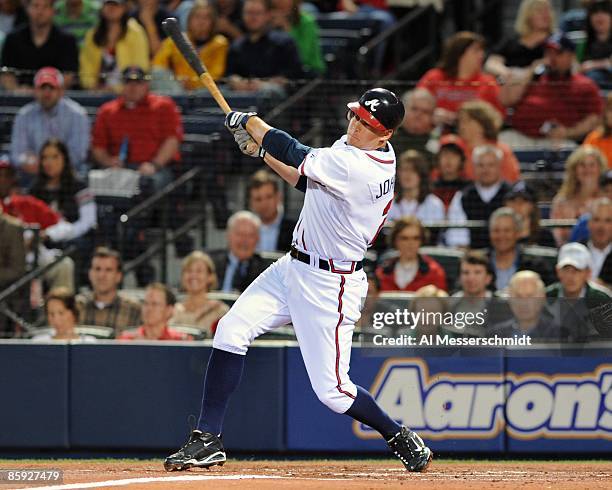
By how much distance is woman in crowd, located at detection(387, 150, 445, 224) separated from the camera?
427 inches

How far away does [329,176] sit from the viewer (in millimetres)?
6984

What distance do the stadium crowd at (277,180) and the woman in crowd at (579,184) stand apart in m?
0.01

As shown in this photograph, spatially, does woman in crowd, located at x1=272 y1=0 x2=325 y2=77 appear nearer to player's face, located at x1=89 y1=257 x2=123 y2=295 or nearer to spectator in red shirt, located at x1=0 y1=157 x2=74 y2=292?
spectator in red shirt, located at x1=0 y1=157 x2=74 y2=292

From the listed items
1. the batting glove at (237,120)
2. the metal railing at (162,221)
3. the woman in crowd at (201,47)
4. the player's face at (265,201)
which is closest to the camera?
the batting glove at (237,120)

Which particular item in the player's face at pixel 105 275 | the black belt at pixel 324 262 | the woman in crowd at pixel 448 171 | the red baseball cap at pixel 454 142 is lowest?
the player's face at pixel 105 275

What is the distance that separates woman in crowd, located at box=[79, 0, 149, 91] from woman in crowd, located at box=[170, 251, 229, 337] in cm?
352

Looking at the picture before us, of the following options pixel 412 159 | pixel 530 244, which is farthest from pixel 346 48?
pixel 530 244

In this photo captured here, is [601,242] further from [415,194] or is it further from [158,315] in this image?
[158,315]

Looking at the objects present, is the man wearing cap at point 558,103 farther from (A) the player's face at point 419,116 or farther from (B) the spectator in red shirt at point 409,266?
(B) the spectator in red shirt at point 409,266

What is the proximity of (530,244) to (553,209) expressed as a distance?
0.51 m

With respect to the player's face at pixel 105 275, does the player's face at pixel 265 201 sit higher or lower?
higher

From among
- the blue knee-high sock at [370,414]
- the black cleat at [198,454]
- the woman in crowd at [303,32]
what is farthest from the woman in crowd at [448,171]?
the black cleat at [198,454]

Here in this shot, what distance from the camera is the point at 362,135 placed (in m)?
7.14

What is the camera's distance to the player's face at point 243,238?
10531 mm
